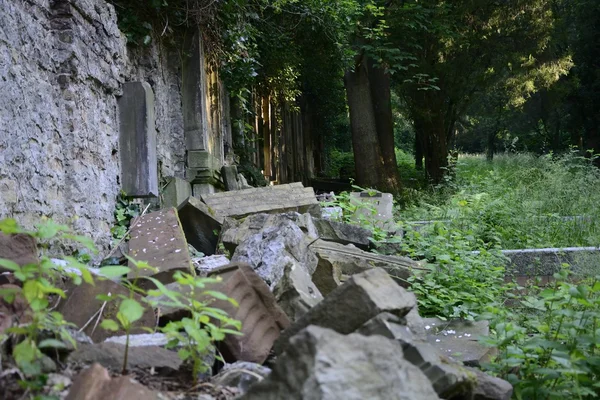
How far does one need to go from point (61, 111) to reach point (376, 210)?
11.1 feet

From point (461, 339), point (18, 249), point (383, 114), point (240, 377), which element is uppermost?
point (383, 114)

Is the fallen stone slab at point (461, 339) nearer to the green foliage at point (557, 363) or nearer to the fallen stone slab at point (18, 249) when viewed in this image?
the green foliage at point (557, 363)

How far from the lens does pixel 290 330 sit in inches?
87.1

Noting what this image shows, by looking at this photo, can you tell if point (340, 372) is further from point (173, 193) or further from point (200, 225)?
point (173, 193)

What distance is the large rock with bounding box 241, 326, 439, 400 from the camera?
150 centimetres

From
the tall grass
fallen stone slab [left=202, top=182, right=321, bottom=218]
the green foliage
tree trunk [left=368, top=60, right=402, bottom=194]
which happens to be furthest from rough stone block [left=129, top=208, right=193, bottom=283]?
tree trunk [left=368, top=60, right=402, bottom=194]

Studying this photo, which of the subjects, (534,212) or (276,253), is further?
(534,212)

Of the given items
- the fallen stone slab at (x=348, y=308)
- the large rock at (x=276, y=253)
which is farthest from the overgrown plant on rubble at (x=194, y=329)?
the large rock at (x=276, y=253)

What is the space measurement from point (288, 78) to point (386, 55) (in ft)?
7.34

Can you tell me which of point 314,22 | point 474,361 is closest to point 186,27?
point 314,22

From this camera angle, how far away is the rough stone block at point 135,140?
5234mm

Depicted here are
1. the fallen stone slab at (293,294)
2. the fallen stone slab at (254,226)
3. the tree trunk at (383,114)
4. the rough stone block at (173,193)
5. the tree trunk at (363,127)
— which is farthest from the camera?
the tree trunk at (383,114)

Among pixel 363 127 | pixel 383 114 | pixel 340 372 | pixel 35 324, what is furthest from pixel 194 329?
pixel 383 114

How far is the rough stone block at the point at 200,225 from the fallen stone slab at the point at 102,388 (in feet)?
11.5
